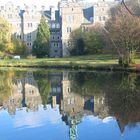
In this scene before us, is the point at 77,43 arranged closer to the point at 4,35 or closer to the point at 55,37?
the point at 4,35

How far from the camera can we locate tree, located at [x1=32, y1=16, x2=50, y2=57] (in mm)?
62438

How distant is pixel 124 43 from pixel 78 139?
27.5 m

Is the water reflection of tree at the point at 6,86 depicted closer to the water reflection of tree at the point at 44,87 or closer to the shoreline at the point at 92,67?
the water reflection of tree at the point at 44,87

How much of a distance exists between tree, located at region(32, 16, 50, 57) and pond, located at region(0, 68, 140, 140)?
3202cm

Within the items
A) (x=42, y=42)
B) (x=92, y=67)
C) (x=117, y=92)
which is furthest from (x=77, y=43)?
(x=117, y=92)

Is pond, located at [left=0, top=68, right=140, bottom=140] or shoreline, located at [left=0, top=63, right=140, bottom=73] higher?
shoreline, located at [left=0, top=63, right=140, bottom=73]

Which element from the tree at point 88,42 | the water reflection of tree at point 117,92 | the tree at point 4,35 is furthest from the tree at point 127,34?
the tree at point 4,35

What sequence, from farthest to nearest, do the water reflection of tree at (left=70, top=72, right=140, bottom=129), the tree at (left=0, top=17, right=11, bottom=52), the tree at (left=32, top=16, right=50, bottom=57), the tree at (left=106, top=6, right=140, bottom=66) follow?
1. the tree at (left=32, top=16, right=50, bottom=57)
2. the tree at (left=0, top=17, right=11, bottom=52)
3. the tree at (left=106, top=6, right=140, bottom=66)
4. the water reflection of tree at (left=70, top=72, right=140, bottom=129)

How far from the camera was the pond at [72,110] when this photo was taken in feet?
45.7

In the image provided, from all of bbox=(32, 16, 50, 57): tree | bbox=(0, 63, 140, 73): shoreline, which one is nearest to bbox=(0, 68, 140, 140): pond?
bbox=(0, 63, 140, 73): shoreline

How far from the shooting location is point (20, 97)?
24.0m

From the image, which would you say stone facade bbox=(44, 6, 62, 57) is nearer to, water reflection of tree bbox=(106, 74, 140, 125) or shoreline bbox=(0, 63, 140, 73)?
shoreline bbox=(0, 63, 140, 73)

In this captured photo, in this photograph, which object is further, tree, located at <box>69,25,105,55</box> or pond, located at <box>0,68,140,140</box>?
tree, located at <box>69,25,105,55</box>

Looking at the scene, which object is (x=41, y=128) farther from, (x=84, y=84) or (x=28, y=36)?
(x=28, y=36)
